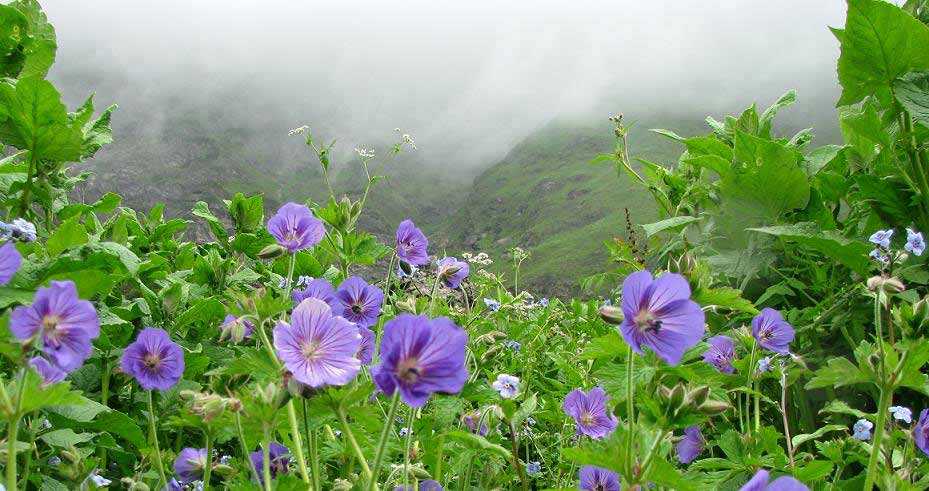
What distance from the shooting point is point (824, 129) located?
197750 mm

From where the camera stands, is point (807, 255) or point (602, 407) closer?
point (602, 407)

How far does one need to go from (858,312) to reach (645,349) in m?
1.71

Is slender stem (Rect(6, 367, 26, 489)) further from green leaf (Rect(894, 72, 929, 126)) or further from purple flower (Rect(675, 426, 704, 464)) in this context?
green leaf (Rect(894, 72, 929, 126))

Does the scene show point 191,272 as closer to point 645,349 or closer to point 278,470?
point 278,470

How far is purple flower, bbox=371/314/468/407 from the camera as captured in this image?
1.31 meters

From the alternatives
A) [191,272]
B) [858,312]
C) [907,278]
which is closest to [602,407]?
[858,312]

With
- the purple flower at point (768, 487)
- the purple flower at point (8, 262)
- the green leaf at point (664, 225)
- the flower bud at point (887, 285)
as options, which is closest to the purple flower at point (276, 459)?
the purple flower at point (8, 262)

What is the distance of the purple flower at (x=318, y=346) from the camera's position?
4.52 feet

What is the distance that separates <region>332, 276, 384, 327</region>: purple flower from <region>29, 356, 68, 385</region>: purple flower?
83 cm

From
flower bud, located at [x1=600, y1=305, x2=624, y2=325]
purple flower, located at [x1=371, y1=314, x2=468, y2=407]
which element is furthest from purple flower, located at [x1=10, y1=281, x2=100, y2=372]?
flower bud, located at [x1=600, y1=305, x2=624, y2=325]

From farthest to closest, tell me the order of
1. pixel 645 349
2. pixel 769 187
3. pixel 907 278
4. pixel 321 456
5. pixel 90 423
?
pixel 769 187 < pixel 907 278 < pixel 90 423 < pixel 321 456 < pixel 645 349

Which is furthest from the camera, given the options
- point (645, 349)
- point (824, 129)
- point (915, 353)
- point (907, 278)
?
point (824, 129)

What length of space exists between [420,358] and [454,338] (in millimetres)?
81

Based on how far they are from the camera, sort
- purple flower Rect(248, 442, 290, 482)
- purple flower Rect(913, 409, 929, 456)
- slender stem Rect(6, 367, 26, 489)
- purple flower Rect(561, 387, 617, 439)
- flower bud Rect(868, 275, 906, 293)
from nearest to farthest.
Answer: slender stem Rect(6, 367, 26, 489) → flower bud Rect(868, 275, 906, 293) → purple flower Rect(248, 442, 290, 482) → purple flower Rect(913, 409, 929, 456) → purple flower Rect(561, 387, 617, 439)
